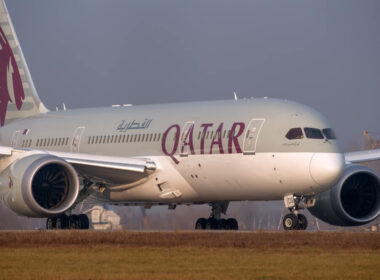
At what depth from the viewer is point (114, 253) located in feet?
78.8

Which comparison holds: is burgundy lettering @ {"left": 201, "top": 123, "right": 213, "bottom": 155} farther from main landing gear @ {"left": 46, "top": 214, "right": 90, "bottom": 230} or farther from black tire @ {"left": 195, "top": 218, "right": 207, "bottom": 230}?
main landing gear @ {"left": 46, "top": 214, "right": 90, "bottom": 230}

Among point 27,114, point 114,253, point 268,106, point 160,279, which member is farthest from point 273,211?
point 160,279

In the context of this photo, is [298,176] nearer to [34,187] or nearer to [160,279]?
[34,187]

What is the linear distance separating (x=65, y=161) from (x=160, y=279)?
18469mm

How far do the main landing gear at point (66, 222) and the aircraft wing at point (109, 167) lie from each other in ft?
5.90

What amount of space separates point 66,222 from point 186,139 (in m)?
6.27

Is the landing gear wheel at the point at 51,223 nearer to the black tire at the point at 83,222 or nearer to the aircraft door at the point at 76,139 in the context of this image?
the black tire at the point at 83,222

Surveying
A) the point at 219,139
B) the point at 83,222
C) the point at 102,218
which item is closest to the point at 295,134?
the point at 219,139

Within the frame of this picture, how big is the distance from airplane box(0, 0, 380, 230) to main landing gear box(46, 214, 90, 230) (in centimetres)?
5

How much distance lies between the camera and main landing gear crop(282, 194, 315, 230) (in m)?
34.2

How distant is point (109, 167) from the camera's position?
125 feet

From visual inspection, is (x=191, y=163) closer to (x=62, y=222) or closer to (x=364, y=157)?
(x=62, y=222)

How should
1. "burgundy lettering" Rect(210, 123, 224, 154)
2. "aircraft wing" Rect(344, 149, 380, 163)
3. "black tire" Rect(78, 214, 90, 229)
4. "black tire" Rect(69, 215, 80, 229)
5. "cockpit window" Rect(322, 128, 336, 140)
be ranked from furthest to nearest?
"aircraft wing" Rect(344, 149, 380, 163), "black tire" Rect(78, 214, 90, 229), "black tire" Rect(69, 215, 80, 229), "burgundy lettering" Rect(210, 123, 224, 154), "cockpit window" Rect(322, 128, 336, 140)

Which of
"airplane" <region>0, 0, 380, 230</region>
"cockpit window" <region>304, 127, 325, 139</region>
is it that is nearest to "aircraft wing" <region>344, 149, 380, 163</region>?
"airplane" <region>0, 0, 380, 230</region>
